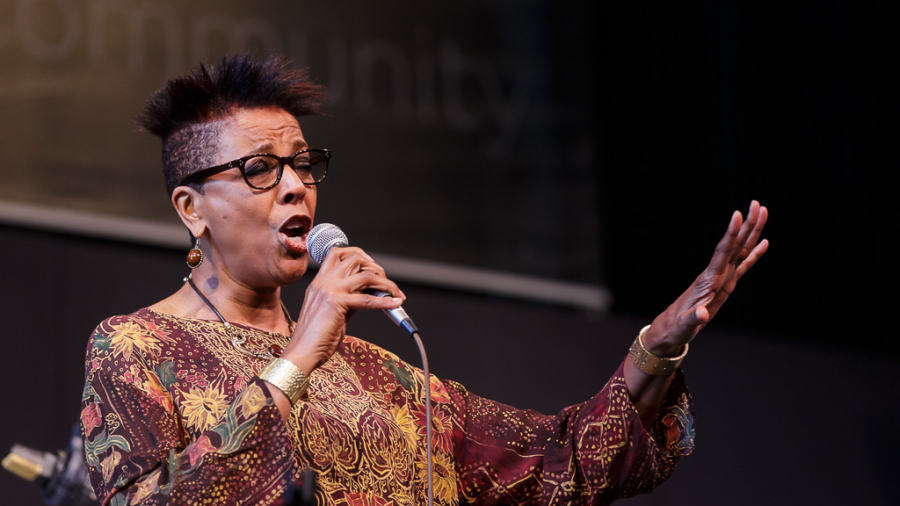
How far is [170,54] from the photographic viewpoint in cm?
306

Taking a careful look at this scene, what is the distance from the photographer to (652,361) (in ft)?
5.58

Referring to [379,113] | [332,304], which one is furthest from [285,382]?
→ [379,113]

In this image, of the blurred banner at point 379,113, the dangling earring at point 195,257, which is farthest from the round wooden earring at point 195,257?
the blurred banner at point 379,113

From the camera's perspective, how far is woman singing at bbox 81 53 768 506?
1424 mm

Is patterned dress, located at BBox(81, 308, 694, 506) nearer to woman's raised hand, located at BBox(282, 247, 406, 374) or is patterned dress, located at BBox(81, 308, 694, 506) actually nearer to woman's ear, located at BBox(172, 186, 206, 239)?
woman's raised hand, located at BBox(282, 247, 406, 374)

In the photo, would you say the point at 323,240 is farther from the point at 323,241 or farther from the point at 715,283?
the point at 715,283

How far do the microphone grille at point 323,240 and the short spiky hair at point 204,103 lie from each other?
10.9 inches

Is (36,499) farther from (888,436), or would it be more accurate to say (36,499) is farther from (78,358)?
(888,436)

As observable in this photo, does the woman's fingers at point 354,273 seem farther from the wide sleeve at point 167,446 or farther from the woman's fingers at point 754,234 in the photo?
the woman's fingers at point 754,234

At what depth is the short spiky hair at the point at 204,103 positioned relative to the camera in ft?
5.95

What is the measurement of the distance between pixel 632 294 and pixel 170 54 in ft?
6.95

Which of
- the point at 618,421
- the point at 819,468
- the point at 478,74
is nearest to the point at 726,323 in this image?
the point at 819,468

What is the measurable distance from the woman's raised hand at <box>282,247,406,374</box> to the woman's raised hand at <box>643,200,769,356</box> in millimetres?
489

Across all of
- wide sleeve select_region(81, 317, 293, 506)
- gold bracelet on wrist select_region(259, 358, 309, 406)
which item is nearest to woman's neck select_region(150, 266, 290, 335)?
wide sleeve select_region(81, 317, 293, 506)
